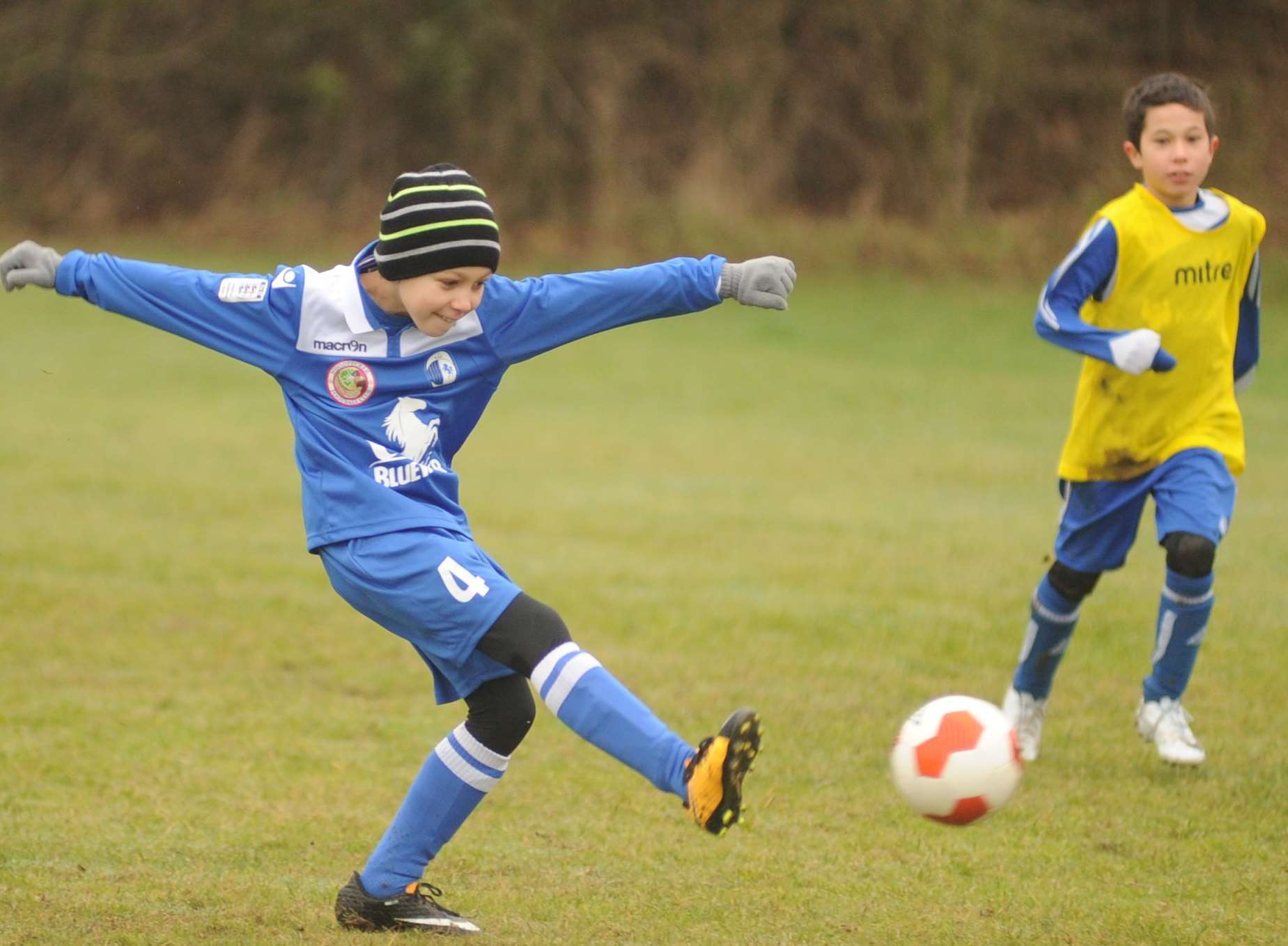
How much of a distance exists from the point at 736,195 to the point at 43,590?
17.2 m

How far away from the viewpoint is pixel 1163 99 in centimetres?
531

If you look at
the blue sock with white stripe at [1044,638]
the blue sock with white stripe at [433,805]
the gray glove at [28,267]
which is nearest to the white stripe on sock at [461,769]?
the blue sock with white stripe at [433,805]

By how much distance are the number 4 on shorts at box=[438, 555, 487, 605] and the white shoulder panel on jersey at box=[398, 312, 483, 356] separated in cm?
53

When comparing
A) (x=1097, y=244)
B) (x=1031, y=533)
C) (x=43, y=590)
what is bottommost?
(x=43, y=590)

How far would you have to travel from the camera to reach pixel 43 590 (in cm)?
780

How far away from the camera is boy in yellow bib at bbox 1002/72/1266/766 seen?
17.4 ft

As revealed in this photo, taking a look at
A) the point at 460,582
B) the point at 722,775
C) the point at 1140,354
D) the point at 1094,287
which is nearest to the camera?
the point at 722,775

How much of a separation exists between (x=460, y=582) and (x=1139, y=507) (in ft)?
8.96

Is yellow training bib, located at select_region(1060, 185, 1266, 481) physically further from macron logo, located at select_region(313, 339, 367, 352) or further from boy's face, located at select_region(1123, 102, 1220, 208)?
macron logo, located at select_region(313, 339, 367, 352)

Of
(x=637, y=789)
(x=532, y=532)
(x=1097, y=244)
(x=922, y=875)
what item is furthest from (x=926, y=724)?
(x=532, y=532)

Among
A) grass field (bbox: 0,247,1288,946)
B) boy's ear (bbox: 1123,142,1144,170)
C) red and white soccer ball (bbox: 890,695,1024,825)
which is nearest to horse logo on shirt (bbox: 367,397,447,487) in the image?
grass field (bbox: 0,247,1288,946)

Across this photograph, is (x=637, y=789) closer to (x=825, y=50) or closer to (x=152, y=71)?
(x=825, y=50)

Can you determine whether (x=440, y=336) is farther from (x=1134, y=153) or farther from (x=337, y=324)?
(x=1134, y=153)

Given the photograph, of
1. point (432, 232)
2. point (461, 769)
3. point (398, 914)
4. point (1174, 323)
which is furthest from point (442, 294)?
point (1174, 323)
